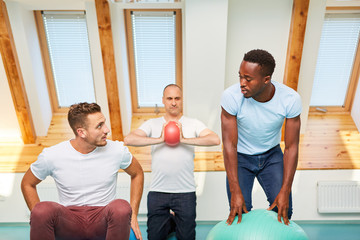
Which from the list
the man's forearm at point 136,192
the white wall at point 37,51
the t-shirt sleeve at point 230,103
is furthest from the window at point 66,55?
the t-shirt sleeve at point 230,103

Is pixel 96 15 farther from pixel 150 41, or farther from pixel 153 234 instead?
pixel 153 234

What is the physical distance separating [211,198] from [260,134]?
1.50 meters

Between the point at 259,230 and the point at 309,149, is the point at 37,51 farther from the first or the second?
the point at 309,149

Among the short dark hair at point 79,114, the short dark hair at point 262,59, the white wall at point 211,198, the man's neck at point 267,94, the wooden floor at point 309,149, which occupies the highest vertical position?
the short dark hair at point 262,59

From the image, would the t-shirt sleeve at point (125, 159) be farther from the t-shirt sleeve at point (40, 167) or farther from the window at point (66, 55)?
the window at point (66, 55)

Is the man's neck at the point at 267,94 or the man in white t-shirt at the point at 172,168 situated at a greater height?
the man's neck at the point at 267,94

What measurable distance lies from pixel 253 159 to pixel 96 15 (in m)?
2.39

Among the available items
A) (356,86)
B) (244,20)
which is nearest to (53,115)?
(244,20)

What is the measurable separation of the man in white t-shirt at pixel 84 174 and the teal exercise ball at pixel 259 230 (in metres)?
0.55

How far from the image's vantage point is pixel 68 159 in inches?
80.7

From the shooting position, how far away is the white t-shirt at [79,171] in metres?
2.05

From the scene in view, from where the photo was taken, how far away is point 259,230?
1.72m

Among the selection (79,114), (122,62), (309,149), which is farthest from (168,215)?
(309,149)

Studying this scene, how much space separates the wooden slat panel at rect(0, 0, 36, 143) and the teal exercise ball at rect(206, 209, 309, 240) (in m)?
2.89
